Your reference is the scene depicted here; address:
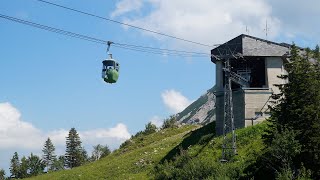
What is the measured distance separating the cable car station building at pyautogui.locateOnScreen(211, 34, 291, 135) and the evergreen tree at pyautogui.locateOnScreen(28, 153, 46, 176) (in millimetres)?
87377

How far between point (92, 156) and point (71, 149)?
1677 cm

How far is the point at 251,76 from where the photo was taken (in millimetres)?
65500

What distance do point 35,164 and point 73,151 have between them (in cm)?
1511

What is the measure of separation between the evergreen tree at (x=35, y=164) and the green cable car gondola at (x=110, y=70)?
116 m

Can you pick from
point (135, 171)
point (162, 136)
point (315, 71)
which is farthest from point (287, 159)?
point (162, 136)

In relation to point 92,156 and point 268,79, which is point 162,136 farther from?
point 92,156

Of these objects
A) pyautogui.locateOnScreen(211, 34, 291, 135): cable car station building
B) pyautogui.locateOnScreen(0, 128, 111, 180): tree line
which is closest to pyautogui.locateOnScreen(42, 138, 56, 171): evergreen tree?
pyautogui.locateOnScreen(0, 128, 111, 180): tree line

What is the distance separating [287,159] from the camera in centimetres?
3712

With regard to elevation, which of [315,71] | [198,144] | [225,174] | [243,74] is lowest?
[225,174]

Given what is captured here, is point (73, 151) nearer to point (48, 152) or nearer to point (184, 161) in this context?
point (48, 152)

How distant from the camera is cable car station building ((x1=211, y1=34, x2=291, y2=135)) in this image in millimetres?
60219

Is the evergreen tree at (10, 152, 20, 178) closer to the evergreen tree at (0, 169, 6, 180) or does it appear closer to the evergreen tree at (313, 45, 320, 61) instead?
the evergreen tree at (0, 169, 6, 180)

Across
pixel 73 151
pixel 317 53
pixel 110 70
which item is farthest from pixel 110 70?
pixel 73 151

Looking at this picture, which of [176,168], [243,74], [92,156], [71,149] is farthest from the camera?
[92,156]
